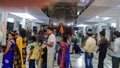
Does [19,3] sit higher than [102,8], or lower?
lower

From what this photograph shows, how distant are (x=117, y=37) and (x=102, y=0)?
156 cm

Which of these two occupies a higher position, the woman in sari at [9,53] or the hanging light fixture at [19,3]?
the hanging light fixture at [19,3]

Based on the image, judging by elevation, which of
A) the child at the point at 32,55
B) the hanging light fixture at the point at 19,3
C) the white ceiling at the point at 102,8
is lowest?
the child at the point at 32,55

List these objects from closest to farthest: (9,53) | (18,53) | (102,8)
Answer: (9,53), (18,53), (102,8)

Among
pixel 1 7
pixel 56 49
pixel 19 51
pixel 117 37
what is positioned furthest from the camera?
pixel 56 49

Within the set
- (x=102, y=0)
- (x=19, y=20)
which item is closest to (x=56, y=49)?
(x=102, y=0)

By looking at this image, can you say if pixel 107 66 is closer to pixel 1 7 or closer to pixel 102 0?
pixel 102 0

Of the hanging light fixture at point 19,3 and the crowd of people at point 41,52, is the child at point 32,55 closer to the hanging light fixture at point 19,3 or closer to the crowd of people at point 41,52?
the crowd of people at point 41,52

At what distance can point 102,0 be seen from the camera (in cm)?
607

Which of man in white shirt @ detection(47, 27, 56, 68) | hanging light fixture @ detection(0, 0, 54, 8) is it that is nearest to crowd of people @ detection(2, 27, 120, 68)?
man in white shirt @ detection(47, 27, 56, 68)

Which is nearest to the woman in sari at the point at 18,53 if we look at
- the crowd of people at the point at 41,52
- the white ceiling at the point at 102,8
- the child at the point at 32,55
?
the crowd of people at the point at 41,52

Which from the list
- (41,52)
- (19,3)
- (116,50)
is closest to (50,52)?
(41,52)

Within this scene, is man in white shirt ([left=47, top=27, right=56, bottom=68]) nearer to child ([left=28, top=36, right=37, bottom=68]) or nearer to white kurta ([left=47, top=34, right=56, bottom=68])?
white kurta ([left=47, top=34, right=56, bottom=68])

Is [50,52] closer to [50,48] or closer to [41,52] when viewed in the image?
[50,48]
